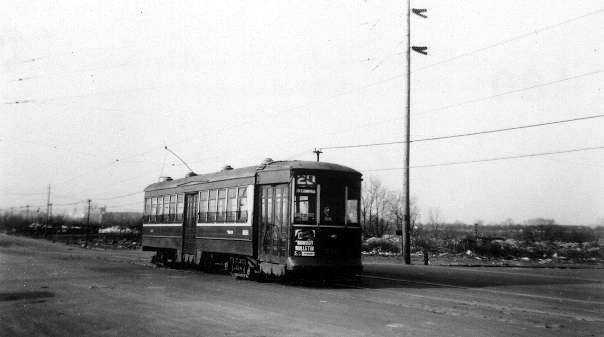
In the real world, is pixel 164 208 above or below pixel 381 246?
above

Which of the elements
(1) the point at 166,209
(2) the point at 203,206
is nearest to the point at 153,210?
(1) the point at 166,209

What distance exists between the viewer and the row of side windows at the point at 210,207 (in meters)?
17.1

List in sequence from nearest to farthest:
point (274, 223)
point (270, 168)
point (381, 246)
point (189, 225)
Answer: point (274, 223), point (270, 168), point (189, 225), point (381, 246)

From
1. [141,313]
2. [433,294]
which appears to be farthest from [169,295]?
[433,294]

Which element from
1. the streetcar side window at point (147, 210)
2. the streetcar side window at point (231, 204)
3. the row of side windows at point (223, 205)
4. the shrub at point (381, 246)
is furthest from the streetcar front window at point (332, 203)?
the shrub at point (381, 246)

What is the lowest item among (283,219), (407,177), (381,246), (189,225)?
(381,246)

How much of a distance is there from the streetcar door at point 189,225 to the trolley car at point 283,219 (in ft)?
2.89

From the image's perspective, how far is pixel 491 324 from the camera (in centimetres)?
899

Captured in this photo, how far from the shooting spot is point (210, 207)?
19.3 meters

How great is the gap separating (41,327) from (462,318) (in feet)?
22.1

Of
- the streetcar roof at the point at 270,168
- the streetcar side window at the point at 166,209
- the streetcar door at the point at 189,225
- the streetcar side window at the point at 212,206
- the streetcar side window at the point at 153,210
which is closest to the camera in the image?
the streetcar roof at the point at 270,168

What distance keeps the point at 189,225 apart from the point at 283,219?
23.2ft

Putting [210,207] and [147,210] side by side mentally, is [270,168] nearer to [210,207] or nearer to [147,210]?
[210,207]

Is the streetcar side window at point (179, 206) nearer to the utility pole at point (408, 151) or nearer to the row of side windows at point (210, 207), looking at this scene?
the row of side windows at point (210, 207)
